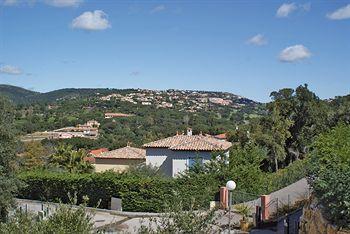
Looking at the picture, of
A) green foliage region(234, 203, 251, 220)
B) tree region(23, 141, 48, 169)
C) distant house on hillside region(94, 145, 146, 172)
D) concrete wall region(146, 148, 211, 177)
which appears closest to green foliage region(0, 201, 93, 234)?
green foliage region(234, 203, 251, 220)

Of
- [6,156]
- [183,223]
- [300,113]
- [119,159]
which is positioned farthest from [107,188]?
[300,113]

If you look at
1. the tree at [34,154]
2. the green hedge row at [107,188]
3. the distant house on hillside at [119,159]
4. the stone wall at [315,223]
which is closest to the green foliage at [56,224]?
the stone wall at [315,223]

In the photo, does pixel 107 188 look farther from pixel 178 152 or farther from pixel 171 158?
pixel 171 158

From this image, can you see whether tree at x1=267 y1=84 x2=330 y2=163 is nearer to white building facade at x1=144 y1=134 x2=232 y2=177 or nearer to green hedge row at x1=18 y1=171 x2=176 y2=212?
white building facade at x1=144 y1=134 x2=232 y2=177

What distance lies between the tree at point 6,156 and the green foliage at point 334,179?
14445 millimetres

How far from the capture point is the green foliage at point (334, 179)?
35.7 feet

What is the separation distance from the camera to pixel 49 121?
115500mm

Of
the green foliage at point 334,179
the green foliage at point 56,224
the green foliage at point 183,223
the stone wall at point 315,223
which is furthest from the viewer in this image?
the stone wall at point 315,223

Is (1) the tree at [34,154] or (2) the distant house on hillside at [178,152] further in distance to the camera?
(1) the tree at [34,154]

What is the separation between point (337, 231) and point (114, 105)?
430ft

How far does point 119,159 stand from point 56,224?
42.8 metres

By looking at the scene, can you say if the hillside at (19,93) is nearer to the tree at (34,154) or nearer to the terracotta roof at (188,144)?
the tree at (34,154)

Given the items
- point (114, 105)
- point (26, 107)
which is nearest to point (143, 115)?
point (114, 105)

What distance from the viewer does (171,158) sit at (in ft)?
138
